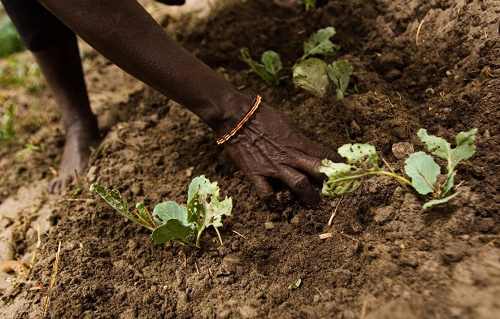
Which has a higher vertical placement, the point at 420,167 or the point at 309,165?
the point at 420,167

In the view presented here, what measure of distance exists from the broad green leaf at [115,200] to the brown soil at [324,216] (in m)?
0.11

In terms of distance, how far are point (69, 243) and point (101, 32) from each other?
934mm

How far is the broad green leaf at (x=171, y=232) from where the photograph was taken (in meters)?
1.65

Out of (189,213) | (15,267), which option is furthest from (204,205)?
(15,267)

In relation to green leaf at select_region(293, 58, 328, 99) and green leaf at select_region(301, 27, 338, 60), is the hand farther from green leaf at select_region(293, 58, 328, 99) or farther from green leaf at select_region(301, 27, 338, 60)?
green leaf at select_region(301, 27, 338, 60)

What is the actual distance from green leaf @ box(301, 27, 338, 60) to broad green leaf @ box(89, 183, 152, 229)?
118cm

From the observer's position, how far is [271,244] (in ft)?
5.68

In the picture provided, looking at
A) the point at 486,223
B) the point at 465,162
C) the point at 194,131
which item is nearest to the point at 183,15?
the point at 194,131

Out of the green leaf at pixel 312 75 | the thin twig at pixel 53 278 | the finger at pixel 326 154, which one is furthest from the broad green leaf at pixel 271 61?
the thin twig at pixel 53 278

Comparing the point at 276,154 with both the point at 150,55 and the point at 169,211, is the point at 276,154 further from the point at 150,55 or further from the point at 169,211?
the point at 150,55

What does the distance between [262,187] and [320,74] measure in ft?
1.99

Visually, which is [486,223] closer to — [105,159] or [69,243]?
[69,243]

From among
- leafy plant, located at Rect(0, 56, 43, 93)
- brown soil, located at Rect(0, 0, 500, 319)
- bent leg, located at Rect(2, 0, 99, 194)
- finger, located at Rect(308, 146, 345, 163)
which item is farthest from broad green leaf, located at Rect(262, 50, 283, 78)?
leafy plant, located at Rect(0, 56, 43, 93)

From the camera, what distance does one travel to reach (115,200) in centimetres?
182
